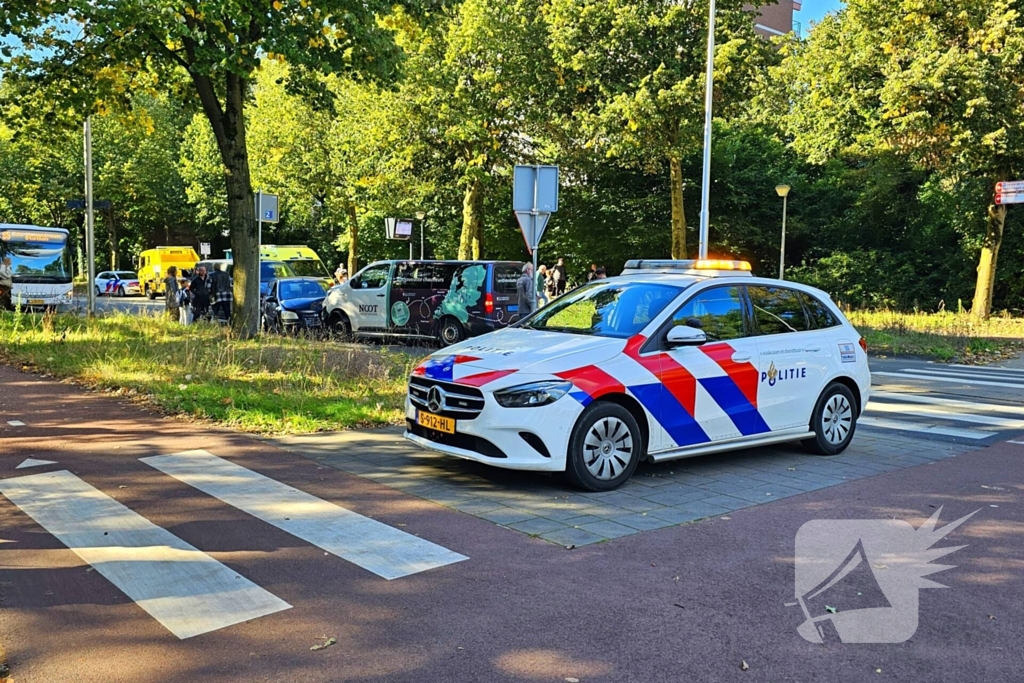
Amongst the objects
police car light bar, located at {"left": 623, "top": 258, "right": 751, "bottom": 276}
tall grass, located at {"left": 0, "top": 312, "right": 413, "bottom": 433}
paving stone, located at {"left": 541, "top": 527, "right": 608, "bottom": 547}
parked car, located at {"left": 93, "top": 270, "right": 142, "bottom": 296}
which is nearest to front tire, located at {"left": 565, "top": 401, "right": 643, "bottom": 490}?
paving stone, located at {"left": 541, "top": 527, "right": 608, "bottom": 547}

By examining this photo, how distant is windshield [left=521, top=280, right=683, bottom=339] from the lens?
23.2 ft

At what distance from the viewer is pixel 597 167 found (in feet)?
108

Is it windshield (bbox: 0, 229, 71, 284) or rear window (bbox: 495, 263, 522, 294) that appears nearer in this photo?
rear window (bbox: 495, 263, 522, 294)

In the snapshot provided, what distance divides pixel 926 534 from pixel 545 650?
10.2ft

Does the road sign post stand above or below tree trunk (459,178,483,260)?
below

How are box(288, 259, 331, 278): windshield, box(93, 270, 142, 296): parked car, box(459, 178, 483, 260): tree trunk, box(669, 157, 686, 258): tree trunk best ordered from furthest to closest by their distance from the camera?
1. box(93, 270, 142, 296): parked car
2. box(459, 178, 483, 260): tree trunk
3. box(669, 157, 686, 258): tree trunk
4. box(288, 259, 331, 278): windshield

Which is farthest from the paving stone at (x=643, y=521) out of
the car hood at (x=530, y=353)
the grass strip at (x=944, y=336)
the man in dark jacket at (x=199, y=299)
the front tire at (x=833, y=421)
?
the man in dark jacket at (x=199, y=299)

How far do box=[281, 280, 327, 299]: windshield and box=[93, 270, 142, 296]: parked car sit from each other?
25.0m

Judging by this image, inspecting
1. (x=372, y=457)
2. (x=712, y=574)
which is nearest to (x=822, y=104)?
(x=372, y=457)

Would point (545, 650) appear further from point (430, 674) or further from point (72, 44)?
point (72, 44)

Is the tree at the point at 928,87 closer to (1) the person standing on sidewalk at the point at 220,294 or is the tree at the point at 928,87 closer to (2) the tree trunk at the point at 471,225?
(2) the tree trunk at the point at 471,225

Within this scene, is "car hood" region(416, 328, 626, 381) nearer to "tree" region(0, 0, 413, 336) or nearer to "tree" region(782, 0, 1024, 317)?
"tree" region(0, 0, 413, 336)

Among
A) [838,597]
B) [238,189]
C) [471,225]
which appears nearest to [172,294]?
[238,189]

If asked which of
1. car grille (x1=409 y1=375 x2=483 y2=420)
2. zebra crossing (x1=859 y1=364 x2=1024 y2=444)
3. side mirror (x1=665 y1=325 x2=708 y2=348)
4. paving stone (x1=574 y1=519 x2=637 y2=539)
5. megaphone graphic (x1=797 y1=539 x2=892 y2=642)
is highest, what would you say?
side mirror (x1=665 y1=325 x2=708 y2=348)
